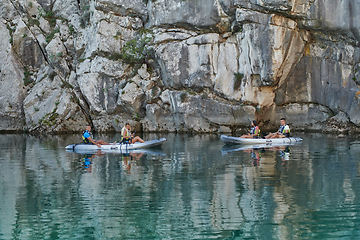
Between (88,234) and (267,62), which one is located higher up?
(267,62)

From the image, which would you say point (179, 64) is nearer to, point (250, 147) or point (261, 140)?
point (261, 140)

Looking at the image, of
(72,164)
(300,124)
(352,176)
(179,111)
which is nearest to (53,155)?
(72,164)

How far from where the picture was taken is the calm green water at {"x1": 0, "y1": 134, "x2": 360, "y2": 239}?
577 cm

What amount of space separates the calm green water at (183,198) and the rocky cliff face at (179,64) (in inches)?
490

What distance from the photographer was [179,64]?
88.9 ft

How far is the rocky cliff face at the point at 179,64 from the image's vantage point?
2341cm

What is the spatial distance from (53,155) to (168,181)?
7.85 metres

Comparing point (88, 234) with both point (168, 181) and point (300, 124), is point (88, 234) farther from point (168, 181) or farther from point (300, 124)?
point (300, 124)

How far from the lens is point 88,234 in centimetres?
567

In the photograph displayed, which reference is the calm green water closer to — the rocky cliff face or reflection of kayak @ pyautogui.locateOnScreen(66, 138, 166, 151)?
reflection of kayak @ pyautogui.locateOnScreen(66, 138, 166, 151)

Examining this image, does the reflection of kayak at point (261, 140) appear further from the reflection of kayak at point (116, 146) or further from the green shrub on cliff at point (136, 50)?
the green shrub on cliff at point (136, 50)

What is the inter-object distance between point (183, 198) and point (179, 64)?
20.4 m

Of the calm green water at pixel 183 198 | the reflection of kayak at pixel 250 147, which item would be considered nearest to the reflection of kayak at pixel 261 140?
the reflection of kayak at pixel 250 147

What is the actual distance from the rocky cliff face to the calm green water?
12.5 meters
